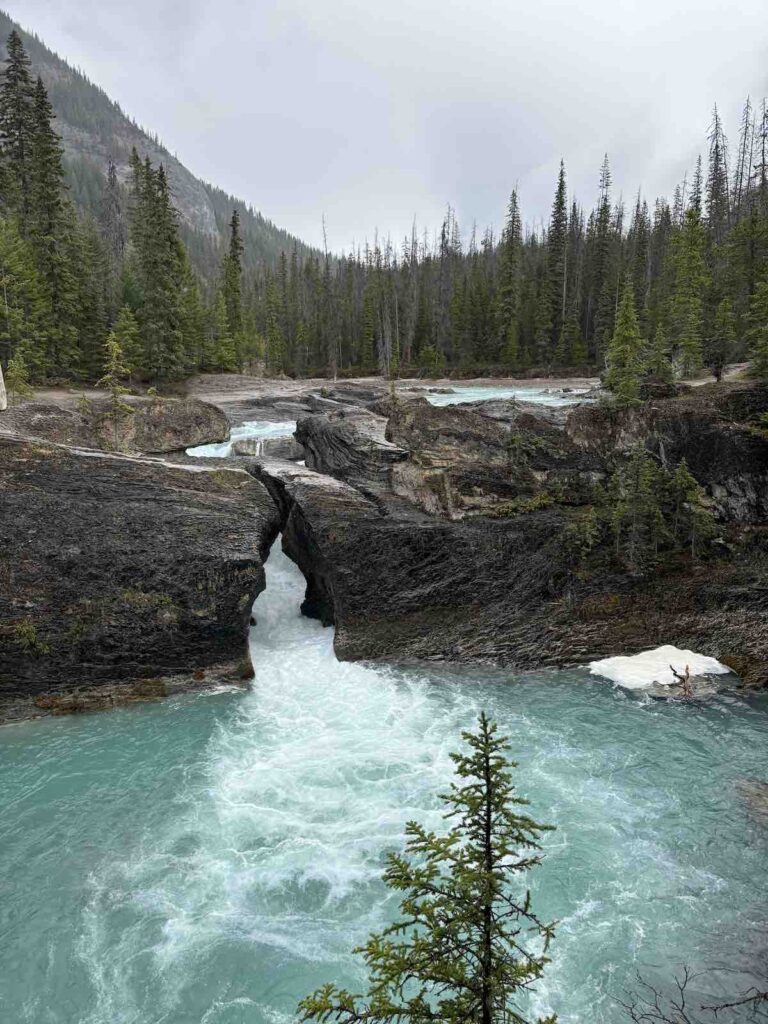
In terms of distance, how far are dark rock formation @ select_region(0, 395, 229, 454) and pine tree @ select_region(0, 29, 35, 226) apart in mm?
22545

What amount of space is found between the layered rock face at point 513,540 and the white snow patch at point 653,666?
37 cm

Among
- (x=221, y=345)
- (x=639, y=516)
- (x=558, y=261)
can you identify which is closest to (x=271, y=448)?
(x=639, y=516)

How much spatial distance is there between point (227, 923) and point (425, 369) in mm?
69182

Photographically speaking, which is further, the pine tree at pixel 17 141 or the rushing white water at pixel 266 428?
the pine tree at pixel 17 141

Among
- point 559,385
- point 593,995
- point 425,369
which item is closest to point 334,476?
point 593,995

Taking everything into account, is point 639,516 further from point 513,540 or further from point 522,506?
point 513,540

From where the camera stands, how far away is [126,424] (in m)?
28.3

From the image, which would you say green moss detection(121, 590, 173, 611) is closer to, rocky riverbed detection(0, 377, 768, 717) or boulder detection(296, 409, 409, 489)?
rocky riverbed detection(0, 377, 768, 717)

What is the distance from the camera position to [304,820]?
36.4 feet

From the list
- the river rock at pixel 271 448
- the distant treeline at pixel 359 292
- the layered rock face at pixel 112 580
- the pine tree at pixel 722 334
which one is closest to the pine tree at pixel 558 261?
the distant treeline at pixel 359 292

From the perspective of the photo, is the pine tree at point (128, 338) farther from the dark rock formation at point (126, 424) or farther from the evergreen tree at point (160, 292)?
the dark rock formation at point (126, 424)

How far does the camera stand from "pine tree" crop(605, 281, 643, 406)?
68.7ft

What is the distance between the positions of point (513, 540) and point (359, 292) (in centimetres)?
9372

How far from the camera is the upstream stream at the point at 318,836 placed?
26.7 feet
